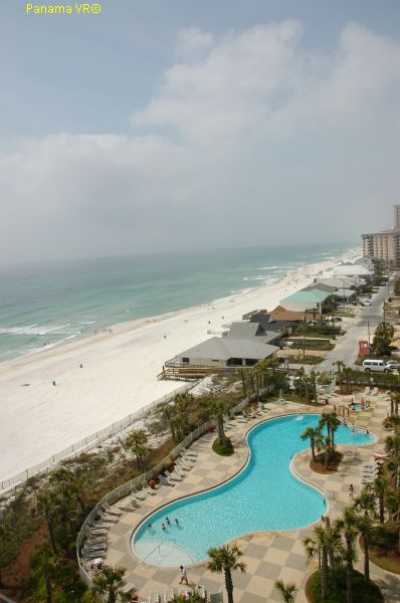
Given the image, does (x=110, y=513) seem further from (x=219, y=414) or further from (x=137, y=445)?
(x=219, y=414)

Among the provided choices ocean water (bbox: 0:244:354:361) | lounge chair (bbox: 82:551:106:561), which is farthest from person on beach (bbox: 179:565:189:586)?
ocean water (bbox: 0:244:354:361)

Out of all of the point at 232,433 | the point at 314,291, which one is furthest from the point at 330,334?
the point at 232,433

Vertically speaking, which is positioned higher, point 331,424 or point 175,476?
point 331,424

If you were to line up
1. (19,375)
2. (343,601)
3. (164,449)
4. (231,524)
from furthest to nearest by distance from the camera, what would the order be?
(19,375) → (164,449) → (231,524) → (343,601)

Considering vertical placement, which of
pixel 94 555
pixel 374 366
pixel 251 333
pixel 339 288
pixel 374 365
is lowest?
pixel 94 555

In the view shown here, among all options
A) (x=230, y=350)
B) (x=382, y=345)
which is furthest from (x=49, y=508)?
(x=382, y=345)

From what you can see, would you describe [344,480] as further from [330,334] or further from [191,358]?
[330,334]
